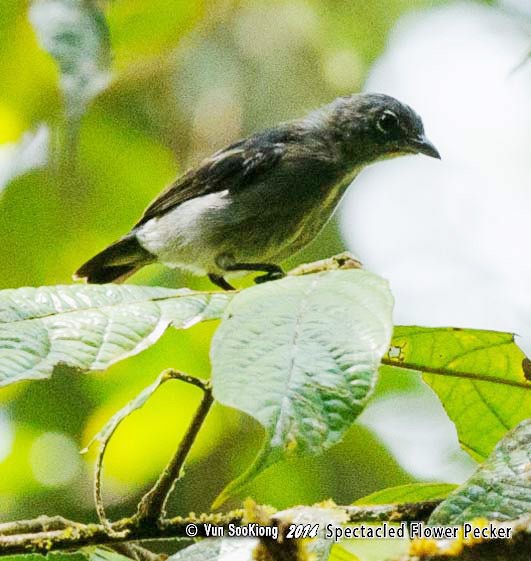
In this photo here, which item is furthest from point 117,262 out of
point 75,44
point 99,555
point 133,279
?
point 99,555

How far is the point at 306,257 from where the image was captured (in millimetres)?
5047

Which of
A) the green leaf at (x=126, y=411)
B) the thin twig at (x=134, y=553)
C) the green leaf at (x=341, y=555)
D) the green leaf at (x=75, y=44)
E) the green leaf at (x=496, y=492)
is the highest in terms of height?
the green leaf at (x=75, y=44)

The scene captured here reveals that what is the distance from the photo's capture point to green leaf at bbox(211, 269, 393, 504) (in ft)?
3.29

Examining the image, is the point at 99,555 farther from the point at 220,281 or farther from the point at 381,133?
the point at 381,133

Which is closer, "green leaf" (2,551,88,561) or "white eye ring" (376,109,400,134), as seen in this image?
"green leaf" (2,551,88,561)

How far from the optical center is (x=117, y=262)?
4223mm

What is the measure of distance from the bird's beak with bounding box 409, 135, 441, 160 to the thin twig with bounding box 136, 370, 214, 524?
3.15 m

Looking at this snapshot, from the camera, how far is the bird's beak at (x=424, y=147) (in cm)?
436

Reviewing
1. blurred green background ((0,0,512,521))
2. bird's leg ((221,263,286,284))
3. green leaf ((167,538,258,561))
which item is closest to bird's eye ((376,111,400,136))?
blurred green background ((0,0,512,521))

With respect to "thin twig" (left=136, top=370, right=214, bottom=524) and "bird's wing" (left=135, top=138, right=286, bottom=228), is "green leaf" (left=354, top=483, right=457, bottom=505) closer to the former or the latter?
"thin twig" (left=136, top=370, right=214, bottom=524)

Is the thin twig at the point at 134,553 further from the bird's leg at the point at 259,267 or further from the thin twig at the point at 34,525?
the bird's leg at the point at 259,267

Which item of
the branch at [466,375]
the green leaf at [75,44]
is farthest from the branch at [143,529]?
the green leaf at [75,44]

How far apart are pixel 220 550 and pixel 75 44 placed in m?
1.49

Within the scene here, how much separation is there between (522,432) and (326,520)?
0.37 metres
